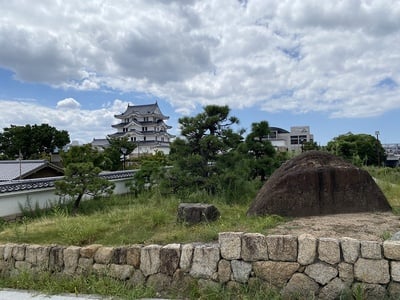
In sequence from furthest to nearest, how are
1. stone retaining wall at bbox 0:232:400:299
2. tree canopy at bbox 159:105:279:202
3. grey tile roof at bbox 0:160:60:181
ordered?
grey tile roof at bbox 0:160:60:181
tree canopy at bbox 159:105:279:202
stone retaining wall at bbox 0:232:400:299

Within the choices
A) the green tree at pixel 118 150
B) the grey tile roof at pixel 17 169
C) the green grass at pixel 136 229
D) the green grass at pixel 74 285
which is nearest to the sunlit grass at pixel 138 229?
the green grass at pixel 136 229

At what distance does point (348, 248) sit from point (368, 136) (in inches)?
1511

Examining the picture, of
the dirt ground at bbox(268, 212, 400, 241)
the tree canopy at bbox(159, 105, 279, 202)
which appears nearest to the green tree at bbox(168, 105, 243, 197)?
the tree canopy at bbox(159, 105, 279, 202)

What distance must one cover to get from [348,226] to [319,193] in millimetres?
1205

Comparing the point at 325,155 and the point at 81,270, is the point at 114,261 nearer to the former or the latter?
the point at 81,270

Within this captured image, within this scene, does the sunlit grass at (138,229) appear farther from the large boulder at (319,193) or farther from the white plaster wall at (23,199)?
the white plaster wall at (23,199)

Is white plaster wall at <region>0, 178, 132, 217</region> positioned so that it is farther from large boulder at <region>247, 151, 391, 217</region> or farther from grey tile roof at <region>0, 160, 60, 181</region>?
large boulder at <region>247, 151, 391, 217</region>

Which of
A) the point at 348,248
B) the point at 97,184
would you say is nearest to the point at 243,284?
the point at 348,248

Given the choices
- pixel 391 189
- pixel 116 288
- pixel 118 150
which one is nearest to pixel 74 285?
pixel 116 288

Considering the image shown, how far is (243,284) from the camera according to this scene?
3953 mm

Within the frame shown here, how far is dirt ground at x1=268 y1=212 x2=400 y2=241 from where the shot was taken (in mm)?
4582

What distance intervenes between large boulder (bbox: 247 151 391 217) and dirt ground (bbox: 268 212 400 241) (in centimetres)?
26

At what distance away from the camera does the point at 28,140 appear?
35.4m

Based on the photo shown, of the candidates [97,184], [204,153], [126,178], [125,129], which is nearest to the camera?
[204,153]
